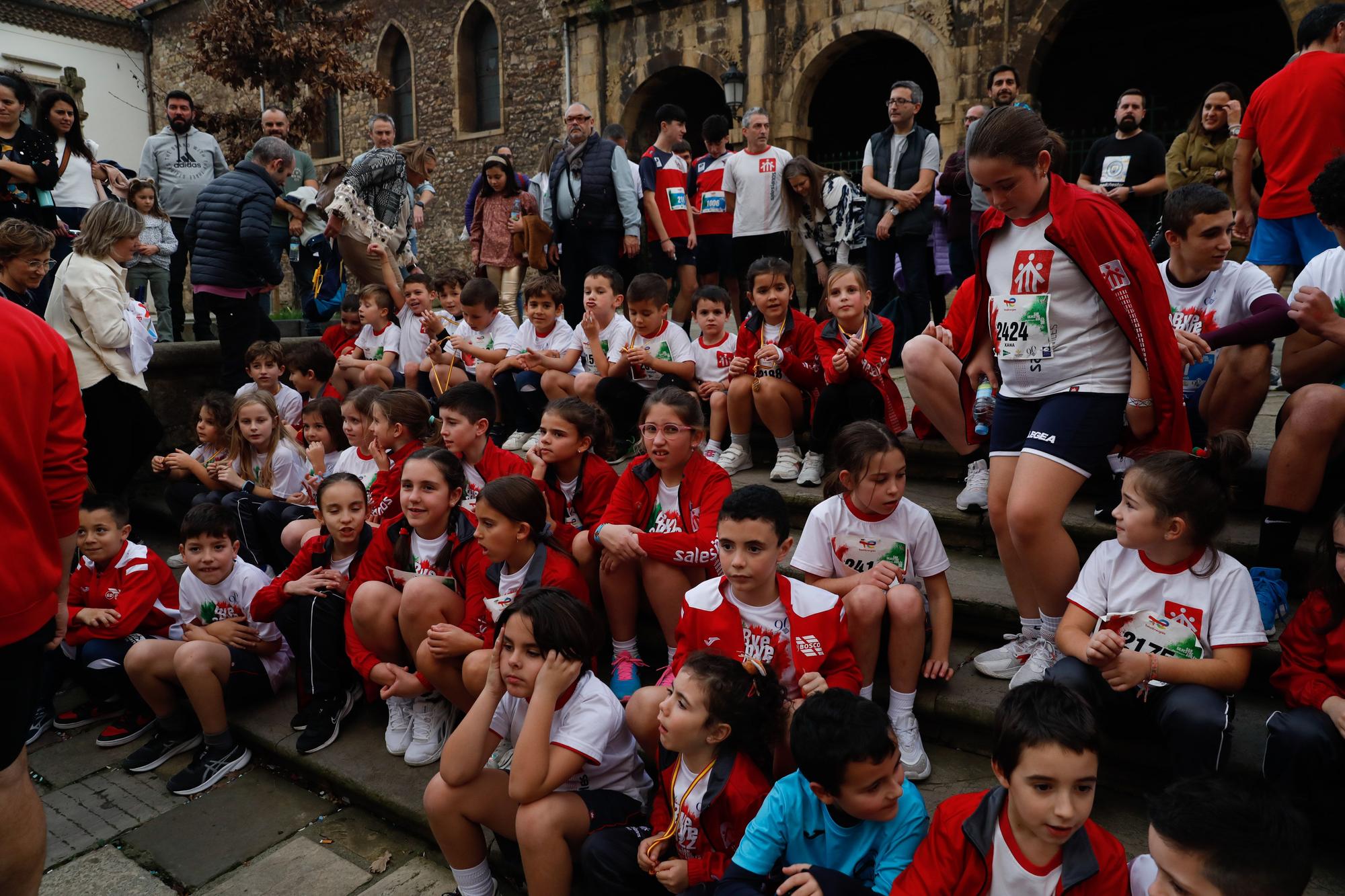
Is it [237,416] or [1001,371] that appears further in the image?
[237,416]

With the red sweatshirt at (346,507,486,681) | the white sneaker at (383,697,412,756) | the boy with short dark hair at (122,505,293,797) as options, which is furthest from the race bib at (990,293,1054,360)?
the boy with short dark hair at (122,505,293,797)

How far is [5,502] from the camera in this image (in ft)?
6.63

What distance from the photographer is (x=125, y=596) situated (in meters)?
3.90

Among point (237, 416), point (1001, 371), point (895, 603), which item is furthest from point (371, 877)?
point (237, 416)

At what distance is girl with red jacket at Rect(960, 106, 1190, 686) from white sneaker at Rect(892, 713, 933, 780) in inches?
13.6

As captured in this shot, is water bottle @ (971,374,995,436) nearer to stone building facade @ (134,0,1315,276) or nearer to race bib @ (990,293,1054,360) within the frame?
race bib @ (990,293,1054,360)

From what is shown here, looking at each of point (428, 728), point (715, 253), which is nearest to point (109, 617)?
point (428, 728)

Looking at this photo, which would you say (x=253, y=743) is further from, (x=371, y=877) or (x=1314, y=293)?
(x=1314, y=293)

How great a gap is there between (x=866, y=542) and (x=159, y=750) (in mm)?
2930

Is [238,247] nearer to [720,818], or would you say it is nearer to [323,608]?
[323,608]

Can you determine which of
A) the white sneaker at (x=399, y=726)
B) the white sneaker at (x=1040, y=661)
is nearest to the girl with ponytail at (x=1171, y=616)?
the white sneaker at (x=1040, y=661)

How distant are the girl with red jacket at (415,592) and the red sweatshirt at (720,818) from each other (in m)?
1.27

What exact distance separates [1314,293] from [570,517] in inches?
105

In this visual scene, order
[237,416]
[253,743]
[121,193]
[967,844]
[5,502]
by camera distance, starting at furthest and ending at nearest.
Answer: [121,193]
[237,416]
[253,743]
[5,502]
[967,844]
